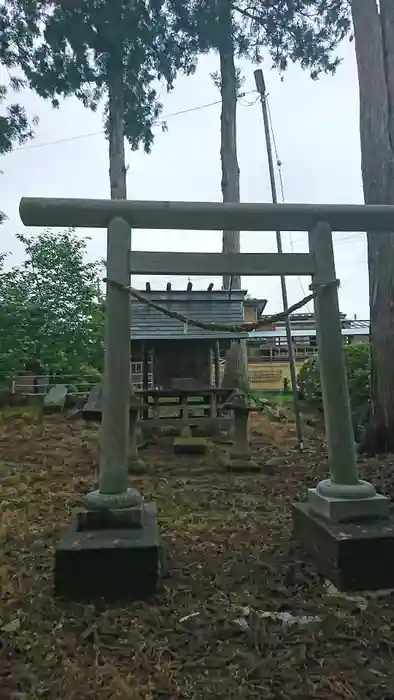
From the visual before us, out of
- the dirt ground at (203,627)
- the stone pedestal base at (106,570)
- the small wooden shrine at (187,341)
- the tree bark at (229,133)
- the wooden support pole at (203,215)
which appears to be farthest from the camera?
the tree bark at (229,133)

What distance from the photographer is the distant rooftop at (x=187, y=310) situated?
306 inches

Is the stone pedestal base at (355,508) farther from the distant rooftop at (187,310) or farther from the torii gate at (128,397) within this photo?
the distant rooftop at (187,310)

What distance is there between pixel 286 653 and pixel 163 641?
47cm

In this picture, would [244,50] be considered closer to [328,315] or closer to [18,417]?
[18,417]

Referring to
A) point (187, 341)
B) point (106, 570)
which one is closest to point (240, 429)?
point (187, 341)

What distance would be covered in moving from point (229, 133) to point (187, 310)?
4735mm

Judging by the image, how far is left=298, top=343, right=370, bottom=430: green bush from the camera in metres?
6.59

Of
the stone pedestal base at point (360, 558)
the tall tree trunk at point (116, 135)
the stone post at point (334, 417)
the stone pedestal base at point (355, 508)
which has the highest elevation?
the tall tree trunk at point (116, 135)

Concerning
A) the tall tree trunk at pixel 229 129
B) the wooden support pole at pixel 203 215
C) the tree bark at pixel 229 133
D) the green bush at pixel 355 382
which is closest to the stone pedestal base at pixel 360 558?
the wooden support pole at pixel 203 215

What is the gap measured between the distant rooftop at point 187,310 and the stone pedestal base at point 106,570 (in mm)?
5657

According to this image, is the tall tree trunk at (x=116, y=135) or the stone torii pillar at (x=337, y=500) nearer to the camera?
the stone torii pillar at (x=337, y=500)

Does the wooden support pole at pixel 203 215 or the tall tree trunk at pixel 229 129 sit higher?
the tall tree trunk at pixel 229 129

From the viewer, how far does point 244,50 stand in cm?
1027

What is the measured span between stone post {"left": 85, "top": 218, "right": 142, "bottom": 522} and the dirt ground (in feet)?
1.52
